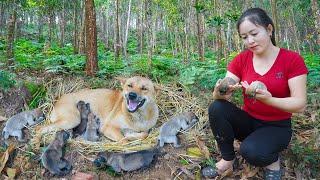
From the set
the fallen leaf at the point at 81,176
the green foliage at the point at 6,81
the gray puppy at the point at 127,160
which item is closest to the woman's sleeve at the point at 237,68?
the gray puppy at the point at 127,160

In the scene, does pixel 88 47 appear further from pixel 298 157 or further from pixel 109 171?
pixel 298 157

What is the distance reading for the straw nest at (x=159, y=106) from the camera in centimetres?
528

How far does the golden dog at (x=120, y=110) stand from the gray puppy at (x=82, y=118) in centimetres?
7

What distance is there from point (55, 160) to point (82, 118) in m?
1.30

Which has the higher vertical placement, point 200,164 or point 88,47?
point 88,47

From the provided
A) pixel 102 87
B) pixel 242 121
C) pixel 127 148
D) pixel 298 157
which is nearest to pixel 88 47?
pixel 102 87

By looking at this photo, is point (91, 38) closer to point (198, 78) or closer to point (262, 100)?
point (198, 78)

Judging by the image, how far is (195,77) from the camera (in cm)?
686

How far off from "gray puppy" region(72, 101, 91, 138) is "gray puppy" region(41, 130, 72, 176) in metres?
0.81

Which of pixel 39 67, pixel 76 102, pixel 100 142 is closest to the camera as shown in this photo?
pixel 100 142

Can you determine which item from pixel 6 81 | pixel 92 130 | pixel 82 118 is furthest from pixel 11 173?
pixel 6 81

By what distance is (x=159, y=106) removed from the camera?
637cm

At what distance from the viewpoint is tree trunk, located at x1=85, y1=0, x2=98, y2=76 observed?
6.80 m

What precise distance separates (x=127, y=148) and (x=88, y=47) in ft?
8.14
